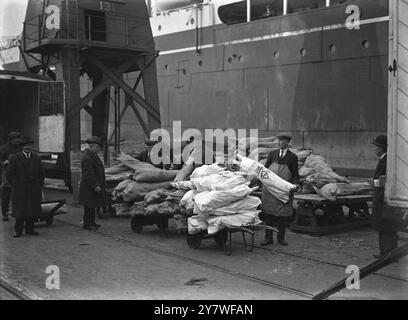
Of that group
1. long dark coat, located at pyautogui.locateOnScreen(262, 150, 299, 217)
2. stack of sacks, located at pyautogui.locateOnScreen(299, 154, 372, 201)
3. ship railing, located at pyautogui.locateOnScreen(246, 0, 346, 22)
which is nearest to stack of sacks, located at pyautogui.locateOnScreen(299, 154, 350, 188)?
stack of sacks, located at pyautogui.locateOnScreen(299, 154, 372, 201)

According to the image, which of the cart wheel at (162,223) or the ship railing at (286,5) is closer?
the cart wheel at (162,223)

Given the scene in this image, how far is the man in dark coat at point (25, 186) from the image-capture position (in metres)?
8.02

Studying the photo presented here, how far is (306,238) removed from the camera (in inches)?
316

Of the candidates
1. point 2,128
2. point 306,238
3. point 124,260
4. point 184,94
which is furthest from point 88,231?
point 184,94

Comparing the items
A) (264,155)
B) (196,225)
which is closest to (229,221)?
(196,225)

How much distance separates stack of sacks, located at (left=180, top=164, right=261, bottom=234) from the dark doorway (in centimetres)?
726

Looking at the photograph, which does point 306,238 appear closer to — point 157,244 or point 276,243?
point 276,243

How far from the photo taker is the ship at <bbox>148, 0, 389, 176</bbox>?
53.1 feet

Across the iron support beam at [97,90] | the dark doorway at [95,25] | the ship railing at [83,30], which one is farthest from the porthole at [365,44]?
the dark doorway at [95,25]

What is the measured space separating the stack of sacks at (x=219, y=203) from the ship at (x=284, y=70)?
9756mm

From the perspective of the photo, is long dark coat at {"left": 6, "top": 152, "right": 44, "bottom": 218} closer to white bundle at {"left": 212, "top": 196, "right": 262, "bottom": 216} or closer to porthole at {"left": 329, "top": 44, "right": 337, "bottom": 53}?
white bundle at {"left": 212, "top": 196, "right": 262, "bottom": 216}

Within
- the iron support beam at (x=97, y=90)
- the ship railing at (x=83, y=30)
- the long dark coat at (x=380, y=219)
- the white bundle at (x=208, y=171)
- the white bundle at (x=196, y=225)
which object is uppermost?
the ship railing at (x=83, y=30)

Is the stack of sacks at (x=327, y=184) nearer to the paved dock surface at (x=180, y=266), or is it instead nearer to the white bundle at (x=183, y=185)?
the paved dock surface at (x=180, y=266)

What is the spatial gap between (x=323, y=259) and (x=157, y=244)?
251 centimetres
